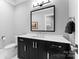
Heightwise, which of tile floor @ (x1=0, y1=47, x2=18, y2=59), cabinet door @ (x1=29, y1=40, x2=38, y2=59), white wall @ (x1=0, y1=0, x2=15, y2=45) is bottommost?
tile floor @ (x1=0, y1=47, x2=18, y2=59)

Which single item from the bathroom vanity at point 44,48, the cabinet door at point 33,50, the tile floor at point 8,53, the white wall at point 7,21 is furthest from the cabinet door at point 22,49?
the white wall at point 7,21

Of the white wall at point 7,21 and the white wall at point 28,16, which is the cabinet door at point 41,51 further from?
the white wall at point 7,21

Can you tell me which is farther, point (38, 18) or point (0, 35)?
point (0, 35)

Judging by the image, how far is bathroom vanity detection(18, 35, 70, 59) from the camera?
1.77 meters

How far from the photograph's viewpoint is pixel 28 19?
140 inches

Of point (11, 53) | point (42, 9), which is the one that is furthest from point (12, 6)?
point (11, 53)

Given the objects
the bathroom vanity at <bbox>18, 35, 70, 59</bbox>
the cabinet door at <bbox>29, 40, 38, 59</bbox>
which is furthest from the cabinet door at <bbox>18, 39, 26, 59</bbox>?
the cabinet door at <bbox>29, 40, 38, 59</bbox>

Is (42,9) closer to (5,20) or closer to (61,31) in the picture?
(61,31)

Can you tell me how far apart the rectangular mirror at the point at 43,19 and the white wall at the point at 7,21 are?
1.12 meters

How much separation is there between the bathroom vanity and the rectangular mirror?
0.55 meters

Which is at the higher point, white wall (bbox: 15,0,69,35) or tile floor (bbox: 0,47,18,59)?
white wall (bbox: 15,0,69,35)

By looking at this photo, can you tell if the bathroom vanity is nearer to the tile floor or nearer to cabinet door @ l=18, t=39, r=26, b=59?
cabinet door @ l=18, t=39, r=26, b=59

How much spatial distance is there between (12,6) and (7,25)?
36.8 inches

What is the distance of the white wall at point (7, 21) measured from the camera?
354cm
